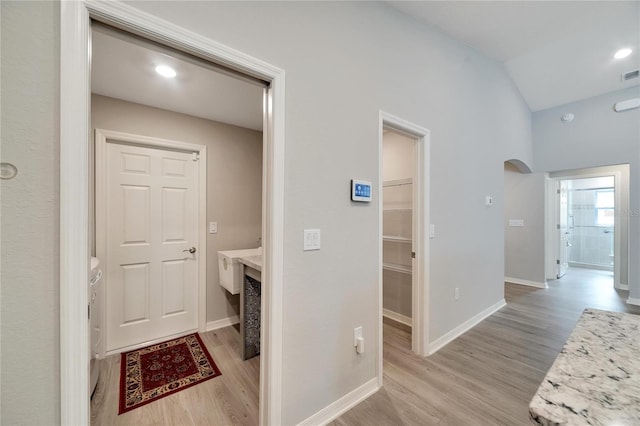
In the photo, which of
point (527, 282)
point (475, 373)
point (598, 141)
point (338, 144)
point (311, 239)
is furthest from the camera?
point (527, 282)

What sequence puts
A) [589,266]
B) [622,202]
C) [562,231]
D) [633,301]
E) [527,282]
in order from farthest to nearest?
1. [589,266]
2. [562,231]
3. [527,282]
4. [622,202]
5. [633,301]

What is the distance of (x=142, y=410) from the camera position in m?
1.70

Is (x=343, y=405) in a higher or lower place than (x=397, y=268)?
lower

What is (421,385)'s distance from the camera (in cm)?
196

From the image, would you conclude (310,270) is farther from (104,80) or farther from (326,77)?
(104,80)

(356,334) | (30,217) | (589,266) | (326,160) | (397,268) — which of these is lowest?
(589,266)

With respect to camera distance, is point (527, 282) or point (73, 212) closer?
point (73, 212)

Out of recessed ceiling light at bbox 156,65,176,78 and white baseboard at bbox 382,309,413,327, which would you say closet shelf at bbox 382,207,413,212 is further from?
recessed ceiling light at bbox 156,65,176,78

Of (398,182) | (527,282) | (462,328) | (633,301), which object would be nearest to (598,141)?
(633,301)

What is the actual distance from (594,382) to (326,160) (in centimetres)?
141

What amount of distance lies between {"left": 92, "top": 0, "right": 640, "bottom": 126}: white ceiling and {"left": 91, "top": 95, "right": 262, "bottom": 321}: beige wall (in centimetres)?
12

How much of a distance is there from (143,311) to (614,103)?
7.29 metres

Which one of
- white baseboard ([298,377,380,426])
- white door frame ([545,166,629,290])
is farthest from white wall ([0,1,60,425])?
white door frame ([545,166,629,290])

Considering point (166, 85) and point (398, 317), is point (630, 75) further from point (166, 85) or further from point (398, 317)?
point (166, 85)
